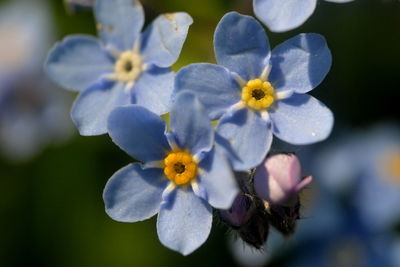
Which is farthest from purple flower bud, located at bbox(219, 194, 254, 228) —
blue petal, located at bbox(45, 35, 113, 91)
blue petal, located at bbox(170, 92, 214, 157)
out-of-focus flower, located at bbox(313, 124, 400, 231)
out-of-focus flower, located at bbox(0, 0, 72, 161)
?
out-of-focus flower, located at bbox(0, 0, 72, 161)

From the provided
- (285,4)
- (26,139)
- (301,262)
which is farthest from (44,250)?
(285,4)

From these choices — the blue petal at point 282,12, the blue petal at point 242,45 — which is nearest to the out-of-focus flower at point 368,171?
the blue petal at point 242,45

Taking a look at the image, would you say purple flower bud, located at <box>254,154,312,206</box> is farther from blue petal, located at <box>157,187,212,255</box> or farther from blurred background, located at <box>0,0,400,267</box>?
blurred background, located at <box>0,0,400,267</box>

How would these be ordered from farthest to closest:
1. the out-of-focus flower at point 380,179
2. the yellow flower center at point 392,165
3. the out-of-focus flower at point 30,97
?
the out-of-focus flower at point 30,97 → the yellow flower center at point 392,165 → the out-of-focus flower at point 380,179

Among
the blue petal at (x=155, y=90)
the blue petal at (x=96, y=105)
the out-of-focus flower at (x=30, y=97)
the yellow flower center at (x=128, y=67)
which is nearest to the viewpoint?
the blue petal at (x=155, y=90)

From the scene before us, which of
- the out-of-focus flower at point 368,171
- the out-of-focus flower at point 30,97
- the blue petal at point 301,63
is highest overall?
the blue petal at point 301,63

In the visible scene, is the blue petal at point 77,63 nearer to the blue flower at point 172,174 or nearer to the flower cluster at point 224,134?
the flower cluster at point 224,134

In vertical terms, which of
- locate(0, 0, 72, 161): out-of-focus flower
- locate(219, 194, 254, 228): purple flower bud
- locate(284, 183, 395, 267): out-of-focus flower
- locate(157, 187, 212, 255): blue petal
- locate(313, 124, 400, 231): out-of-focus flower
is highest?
locate(157, 187, 212, 255): blue petal
